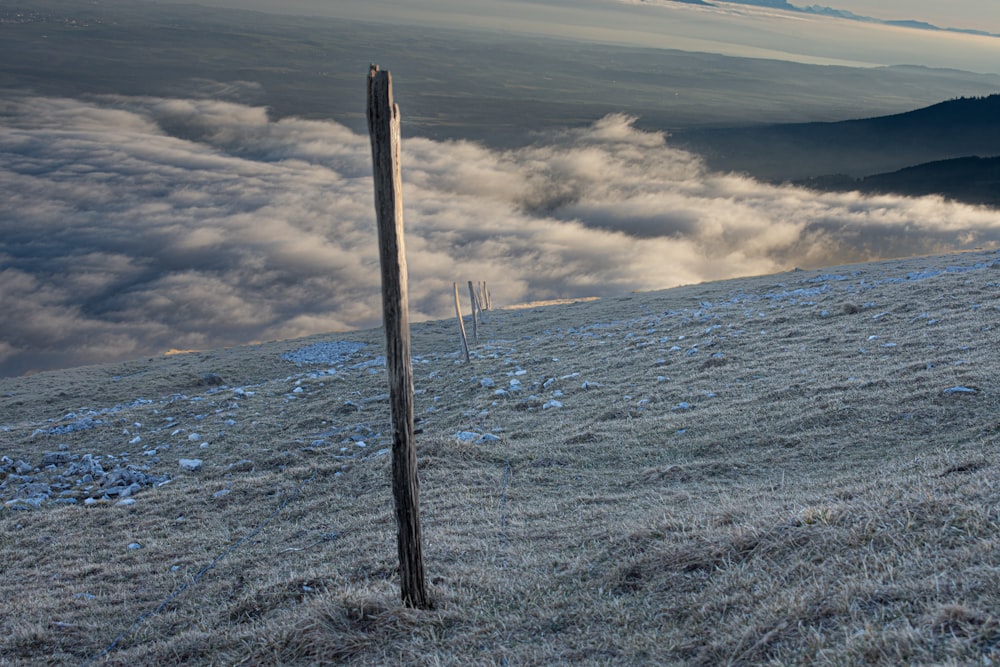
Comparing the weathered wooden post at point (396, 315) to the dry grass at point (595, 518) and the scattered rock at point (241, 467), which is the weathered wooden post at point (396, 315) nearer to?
the dry grass at point (595, 518)

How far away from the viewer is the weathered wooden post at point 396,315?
5.39 metres

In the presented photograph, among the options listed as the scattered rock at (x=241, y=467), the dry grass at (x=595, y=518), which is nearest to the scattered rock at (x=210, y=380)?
the dry grass at (x=595, y=518)

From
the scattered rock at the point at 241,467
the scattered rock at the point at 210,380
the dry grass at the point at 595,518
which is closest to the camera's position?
the dry grass at the point at 595,518

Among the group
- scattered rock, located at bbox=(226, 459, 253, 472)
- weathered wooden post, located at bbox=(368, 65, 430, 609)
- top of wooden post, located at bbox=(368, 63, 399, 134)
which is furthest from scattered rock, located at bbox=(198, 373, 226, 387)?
top of wooden post, located at bbox=(368, 63, 399, 134)

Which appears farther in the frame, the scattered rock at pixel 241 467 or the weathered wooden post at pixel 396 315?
the scattered rock at pixel 241 467

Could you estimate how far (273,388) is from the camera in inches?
861

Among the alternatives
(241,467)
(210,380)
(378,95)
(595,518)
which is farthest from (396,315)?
(210,380)

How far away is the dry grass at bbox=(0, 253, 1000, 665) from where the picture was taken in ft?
16.0

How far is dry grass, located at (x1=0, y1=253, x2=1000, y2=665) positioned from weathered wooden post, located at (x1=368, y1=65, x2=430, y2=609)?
0.47m

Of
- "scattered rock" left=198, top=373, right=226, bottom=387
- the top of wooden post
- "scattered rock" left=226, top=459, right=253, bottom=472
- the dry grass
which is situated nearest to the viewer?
the dry grass

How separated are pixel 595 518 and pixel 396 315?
398 cm

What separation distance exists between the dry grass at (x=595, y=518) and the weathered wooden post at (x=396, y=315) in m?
0.47

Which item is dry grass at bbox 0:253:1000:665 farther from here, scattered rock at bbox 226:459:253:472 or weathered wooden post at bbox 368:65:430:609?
weathered wooden post at bbox 368:65:430:609

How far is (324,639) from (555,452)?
6604 mm
